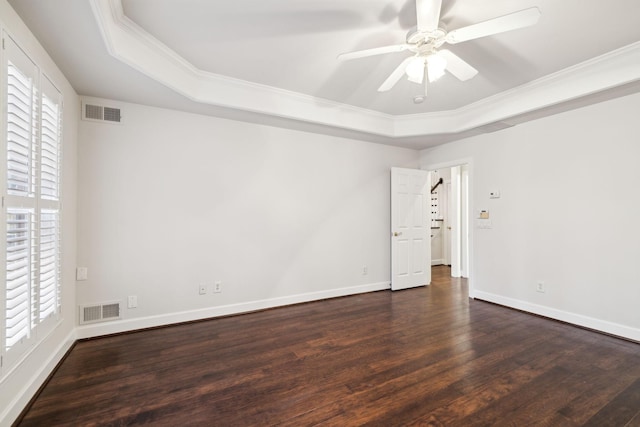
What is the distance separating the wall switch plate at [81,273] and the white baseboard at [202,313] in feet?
1.60

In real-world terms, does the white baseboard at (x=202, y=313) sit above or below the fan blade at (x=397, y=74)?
below

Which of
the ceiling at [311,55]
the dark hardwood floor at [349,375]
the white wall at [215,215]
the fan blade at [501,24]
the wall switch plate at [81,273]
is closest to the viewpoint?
the fan blade at [501,24]

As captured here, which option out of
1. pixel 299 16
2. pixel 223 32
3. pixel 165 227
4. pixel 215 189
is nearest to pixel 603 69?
pixel 299 16

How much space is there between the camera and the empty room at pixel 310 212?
Result: 6.12 ft

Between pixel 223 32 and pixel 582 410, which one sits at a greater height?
pixel 223 32

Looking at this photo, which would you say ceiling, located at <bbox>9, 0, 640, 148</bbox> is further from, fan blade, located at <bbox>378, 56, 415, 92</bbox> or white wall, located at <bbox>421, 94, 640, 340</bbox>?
white wall, located at <bbox>421, 94, 640, 340</bbox>

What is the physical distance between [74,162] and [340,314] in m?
3.35

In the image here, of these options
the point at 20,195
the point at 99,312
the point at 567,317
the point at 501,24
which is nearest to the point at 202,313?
the point at 99,312

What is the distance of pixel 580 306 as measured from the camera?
323 centimetres

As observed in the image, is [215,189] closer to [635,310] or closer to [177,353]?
[177,353]

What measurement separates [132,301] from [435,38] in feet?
12.5

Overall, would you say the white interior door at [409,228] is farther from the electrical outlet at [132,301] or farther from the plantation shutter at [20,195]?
the plantation shutter at [20,195]

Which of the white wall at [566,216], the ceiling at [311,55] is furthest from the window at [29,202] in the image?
the white wall at [566,216]

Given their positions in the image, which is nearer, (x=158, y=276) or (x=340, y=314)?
(x=158, y=276)
